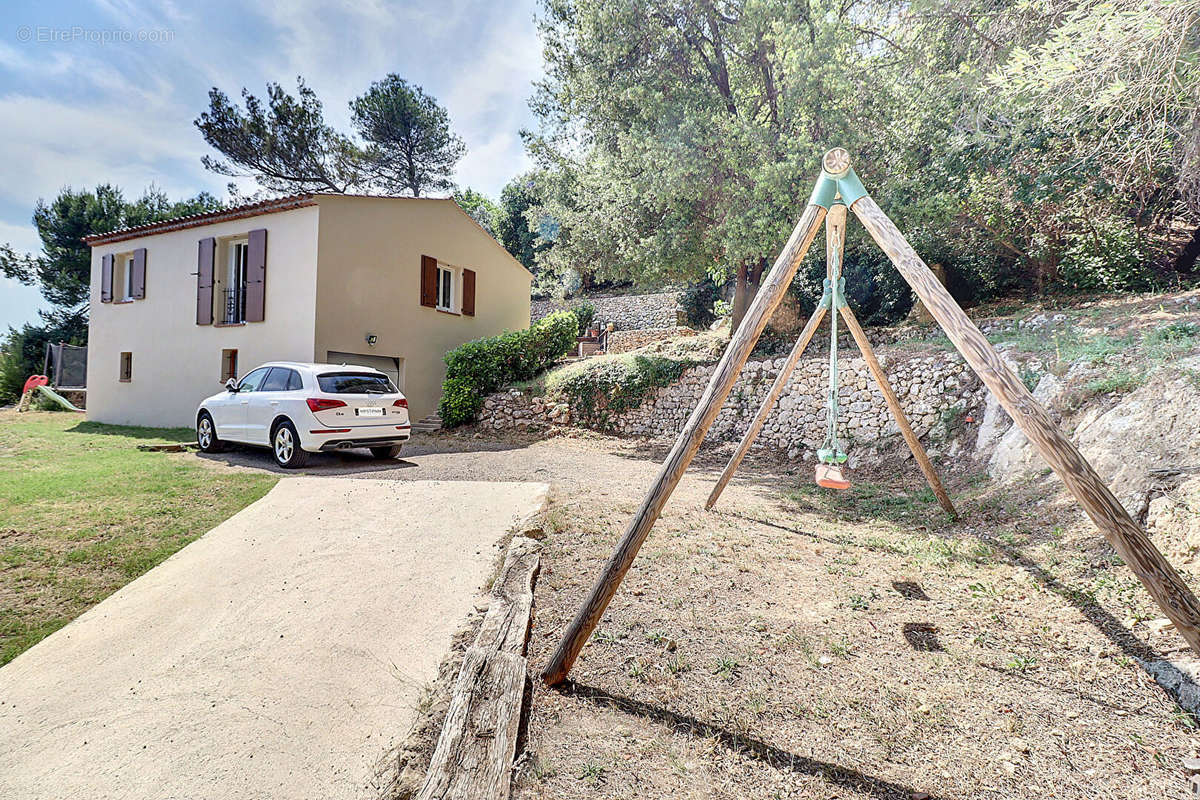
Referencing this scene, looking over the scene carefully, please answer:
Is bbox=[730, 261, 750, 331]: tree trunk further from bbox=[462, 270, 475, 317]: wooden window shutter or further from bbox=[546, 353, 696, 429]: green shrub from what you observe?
bbox=[462, 270, 475, 317]: wooden window shutter

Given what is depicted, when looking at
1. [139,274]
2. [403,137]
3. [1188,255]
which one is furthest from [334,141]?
[1188,255]

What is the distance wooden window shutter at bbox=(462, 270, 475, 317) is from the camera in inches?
587

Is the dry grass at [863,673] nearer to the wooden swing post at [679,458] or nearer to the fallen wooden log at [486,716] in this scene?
the fallen wooden log at [486,716]

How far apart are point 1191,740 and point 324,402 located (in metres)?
8.41

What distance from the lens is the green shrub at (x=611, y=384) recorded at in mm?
11789

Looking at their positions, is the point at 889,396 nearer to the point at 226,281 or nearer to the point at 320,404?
the point at 320,404

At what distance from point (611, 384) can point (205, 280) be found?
9.81m

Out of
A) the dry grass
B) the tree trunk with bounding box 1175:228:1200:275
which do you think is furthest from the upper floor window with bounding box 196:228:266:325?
the tree trunk with bounding box 1175:228:1200:275

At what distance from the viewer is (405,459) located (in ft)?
29.8

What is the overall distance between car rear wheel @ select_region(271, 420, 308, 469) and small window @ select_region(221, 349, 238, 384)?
5712mm

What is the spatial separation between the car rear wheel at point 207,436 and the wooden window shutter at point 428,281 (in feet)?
18.9

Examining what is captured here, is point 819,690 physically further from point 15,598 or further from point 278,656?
point 15,598

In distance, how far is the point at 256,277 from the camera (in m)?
11.8

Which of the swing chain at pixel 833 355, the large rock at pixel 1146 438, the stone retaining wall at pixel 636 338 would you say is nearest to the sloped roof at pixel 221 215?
the swing chain at pixel 833 355
